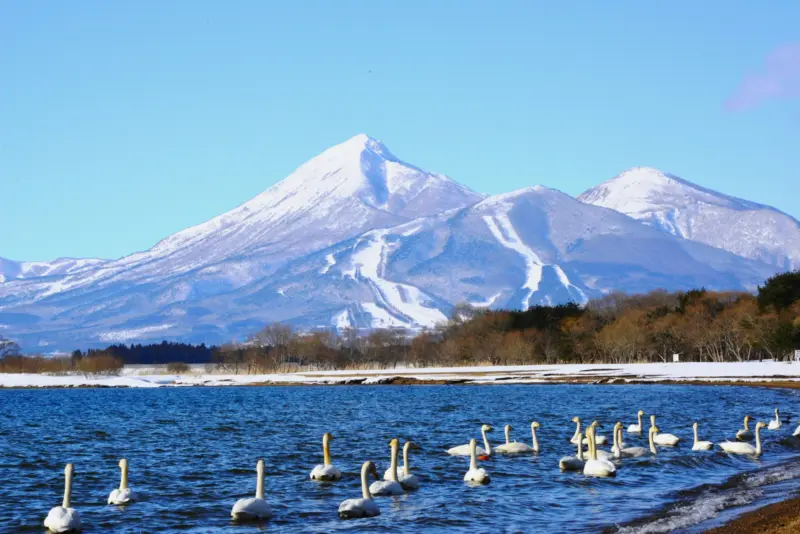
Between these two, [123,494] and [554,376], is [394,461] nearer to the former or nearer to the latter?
[123,494]

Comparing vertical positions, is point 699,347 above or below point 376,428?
above

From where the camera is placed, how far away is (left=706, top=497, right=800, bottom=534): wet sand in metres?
23.0

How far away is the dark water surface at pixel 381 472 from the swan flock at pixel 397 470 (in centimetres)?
42

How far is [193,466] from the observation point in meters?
39.8

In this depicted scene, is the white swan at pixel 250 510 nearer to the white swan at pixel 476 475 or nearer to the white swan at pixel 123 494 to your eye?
the white swan at pixel 123 494

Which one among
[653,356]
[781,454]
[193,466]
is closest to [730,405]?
[781,454]

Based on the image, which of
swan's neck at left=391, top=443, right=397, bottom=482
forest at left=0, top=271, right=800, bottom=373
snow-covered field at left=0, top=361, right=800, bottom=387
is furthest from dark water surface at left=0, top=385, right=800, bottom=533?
forest at left=0, top=271, right=800, bottom=373

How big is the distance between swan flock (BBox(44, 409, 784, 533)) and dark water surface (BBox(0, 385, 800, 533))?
0.42m

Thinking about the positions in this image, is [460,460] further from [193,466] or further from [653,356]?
[653,356]

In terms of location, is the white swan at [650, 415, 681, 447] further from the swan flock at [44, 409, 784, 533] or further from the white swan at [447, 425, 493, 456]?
the white swan at [447, 425, 493, 456]

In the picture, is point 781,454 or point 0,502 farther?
point 781,454

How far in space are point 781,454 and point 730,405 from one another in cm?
2727

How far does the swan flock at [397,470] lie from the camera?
1090 inches

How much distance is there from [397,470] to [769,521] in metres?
12.7
